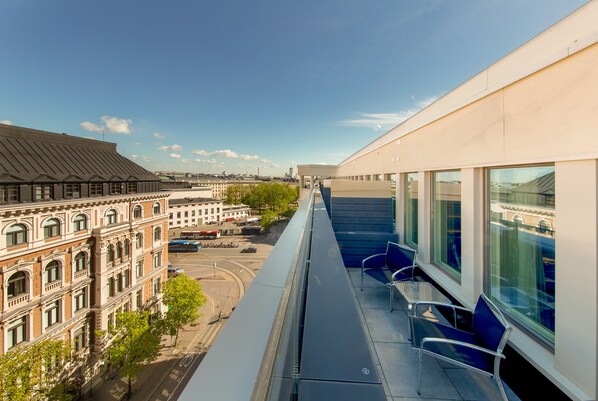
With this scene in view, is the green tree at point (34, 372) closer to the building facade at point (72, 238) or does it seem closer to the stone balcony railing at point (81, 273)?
the building facade at point (72, 238)

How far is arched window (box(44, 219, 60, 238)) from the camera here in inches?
409

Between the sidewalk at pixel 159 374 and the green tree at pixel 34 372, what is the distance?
245cm

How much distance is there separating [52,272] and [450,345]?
14.8m

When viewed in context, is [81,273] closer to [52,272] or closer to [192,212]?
[52,272]

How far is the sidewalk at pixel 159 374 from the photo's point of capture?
37.8 ft

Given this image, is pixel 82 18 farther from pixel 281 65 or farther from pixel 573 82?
pixel 573 82

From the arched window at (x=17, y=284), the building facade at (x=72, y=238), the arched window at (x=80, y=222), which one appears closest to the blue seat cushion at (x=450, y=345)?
the building facade at (x=72, y=238)

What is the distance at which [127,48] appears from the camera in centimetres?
3362

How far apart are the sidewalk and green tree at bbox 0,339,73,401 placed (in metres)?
2.45

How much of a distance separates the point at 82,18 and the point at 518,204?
130 feet

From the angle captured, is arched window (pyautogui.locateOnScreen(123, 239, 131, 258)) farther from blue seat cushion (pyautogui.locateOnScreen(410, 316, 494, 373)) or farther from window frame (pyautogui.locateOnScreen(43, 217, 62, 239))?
blue seat cushion (pyautogui.locateOnScreen(410, 316, 494, 373))

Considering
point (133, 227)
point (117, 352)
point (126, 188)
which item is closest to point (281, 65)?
point (126, 188)

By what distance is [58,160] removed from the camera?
12.9 meters

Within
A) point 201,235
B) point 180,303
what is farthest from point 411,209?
point 201,235
